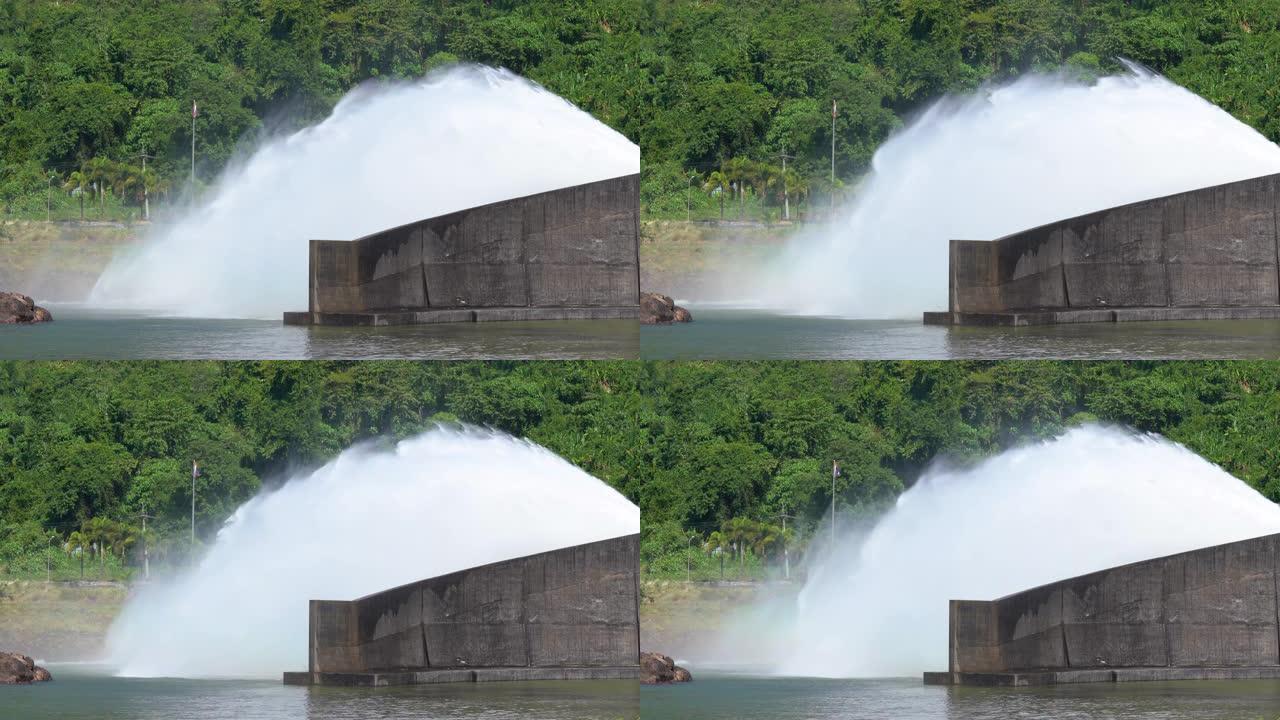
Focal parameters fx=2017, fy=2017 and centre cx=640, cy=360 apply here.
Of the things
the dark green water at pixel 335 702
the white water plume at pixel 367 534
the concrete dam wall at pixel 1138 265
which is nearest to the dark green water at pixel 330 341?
the white water plume at pixel 367 534

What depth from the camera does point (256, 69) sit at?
65.7m

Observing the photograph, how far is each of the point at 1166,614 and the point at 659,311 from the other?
13004 millimetres

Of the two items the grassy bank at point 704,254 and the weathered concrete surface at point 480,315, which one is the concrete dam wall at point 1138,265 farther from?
the weathered concrete surface at point 480,315

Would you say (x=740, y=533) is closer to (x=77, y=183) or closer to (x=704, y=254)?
(x=704, y=254)

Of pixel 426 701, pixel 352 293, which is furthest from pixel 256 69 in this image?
pixel 426 701

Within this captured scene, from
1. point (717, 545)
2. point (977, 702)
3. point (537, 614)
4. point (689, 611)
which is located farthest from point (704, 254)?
point (977, 702)

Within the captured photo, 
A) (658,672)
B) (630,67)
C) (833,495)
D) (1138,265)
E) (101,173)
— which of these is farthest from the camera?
(101,173)

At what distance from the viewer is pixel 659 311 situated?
45.9 m

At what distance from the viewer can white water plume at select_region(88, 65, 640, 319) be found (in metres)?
43.8

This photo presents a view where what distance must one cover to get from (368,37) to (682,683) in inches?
1015

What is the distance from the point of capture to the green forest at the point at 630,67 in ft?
170

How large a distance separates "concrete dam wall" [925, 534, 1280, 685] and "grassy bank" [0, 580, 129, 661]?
99.6 feet

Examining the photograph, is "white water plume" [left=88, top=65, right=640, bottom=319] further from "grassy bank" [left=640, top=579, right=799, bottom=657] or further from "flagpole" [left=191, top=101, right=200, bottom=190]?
"grassy bank" [left=640, top=579, right=799, bottom=657]

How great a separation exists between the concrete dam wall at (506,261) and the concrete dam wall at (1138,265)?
753cm
